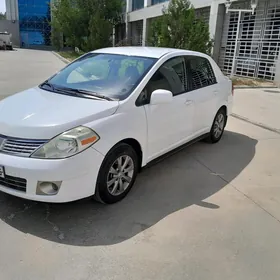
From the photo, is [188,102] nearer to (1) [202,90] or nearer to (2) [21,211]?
(1) [202,90]

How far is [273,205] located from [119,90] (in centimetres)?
218

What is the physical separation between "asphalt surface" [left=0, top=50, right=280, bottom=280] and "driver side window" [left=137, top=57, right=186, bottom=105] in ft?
3.62

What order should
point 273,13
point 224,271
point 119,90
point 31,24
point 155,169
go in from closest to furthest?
point 224,271
point 119,90
point 155,169
point 273,13
point 31,24

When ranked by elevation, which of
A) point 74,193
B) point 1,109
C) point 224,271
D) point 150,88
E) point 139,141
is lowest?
point 224,271

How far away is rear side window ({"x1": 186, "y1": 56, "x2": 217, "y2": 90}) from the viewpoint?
14.7ft

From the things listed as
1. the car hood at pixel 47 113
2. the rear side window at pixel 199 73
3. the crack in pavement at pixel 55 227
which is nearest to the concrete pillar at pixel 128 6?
the rear side window at pixel 199 73

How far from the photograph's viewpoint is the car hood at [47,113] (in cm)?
280

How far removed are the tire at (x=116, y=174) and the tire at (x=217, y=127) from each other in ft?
7.32

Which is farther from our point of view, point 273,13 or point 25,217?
point 273,13

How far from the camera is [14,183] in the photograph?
281cm

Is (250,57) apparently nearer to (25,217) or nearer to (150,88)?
(150,88)

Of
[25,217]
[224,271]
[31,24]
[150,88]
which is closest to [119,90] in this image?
[150,88]

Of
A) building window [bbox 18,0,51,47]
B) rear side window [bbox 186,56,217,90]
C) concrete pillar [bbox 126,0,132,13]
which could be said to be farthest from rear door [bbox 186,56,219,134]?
building window [bbox 18,0,51,47]

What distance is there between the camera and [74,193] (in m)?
2.84
